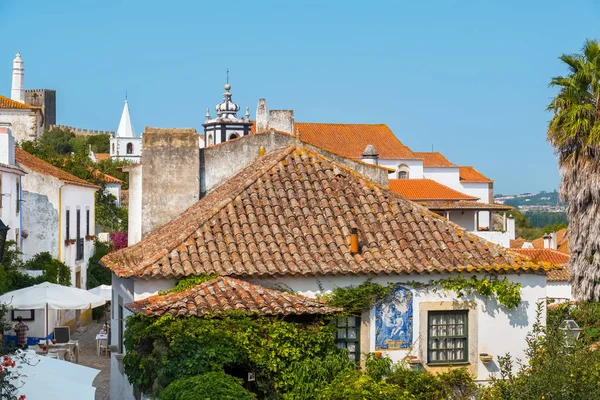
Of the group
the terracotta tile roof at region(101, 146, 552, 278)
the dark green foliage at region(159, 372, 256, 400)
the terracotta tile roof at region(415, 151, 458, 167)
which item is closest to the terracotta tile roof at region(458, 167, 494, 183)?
the terracotta tile roof at region(415, 151, 458, 167)

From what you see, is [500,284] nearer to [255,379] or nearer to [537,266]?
[537,266]

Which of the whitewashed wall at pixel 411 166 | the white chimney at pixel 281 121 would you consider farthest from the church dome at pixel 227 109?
the whitewashed wall at pixel 411 166

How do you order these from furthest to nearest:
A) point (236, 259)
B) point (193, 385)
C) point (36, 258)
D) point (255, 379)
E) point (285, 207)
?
point (36, 258)
point (285, 207)
point (236, 259)
point (255, 379)
point (193, 385)

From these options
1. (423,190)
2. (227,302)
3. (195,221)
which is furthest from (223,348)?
(423,190)

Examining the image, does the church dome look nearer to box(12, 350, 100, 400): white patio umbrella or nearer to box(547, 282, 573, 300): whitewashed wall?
box(12, 350, 100, 400): white patio umbrella

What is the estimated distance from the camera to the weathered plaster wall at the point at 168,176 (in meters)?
21.6

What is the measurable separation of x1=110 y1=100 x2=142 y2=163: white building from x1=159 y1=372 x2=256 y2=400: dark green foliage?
127 metres

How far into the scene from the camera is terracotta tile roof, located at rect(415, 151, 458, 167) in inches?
3511

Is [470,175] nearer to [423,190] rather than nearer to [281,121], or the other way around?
[423,190]

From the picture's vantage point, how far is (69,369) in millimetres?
15992

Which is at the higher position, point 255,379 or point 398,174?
point 398,174

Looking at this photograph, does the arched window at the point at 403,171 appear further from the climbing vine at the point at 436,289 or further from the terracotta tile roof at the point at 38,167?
the climbing vine at the point at 436,289

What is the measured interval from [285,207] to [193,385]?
5282 mm

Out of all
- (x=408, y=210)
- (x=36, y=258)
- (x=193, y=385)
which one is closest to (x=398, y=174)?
(x=36, y=258)
